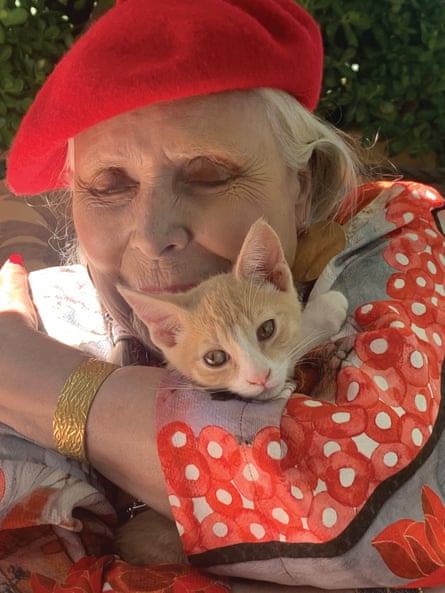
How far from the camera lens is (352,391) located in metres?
0.86

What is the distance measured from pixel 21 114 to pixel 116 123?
1025 mm

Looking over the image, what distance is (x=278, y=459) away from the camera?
800 millimetres

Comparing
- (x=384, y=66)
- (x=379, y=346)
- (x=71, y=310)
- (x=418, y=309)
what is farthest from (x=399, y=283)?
(x=384, y=66)

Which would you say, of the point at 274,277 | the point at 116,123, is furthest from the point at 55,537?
the point at 116,123

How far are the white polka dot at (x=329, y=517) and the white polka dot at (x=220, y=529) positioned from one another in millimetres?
120

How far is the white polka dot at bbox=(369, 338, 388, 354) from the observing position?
0.91 meters

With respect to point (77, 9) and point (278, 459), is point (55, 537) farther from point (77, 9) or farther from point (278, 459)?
point (77, 9)

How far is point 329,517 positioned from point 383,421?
135mm

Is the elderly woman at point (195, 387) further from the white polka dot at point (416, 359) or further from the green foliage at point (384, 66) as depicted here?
the green foliage at point (384, 66)

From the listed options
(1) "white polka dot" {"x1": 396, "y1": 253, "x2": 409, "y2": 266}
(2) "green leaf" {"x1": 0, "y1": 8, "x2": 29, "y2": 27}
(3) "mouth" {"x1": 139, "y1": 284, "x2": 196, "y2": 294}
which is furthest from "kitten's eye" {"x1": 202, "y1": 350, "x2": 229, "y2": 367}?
(2) "green leaf" {"x1": 0, "y1": 8, "x2": 29, "y2": 27}

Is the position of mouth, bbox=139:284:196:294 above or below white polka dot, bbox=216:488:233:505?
above

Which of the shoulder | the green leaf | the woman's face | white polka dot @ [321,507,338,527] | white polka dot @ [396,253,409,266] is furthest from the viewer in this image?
the green leaf

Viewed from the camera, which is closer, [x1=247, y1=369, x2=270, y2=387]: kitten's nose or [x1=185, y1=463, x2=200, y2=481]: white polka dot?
[x1=185, y1=463, x2=200, y2=481]: white polka dot

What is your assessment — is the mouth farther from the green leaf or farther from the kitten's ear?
the green leaf
